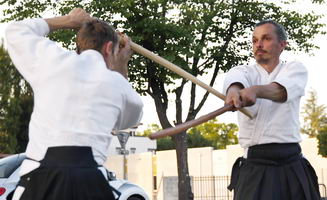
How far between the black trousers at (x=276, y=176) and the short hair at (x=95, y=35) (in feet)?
5.16

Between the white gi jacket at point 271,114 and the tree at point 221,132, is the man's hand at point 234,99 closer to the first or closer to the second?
the white gi jacket at point 271,114

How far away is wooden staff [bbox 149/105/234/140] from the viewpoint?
3.10 m

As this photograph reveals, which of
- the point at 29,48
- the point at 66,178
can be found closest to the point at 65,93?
the point at 29,48

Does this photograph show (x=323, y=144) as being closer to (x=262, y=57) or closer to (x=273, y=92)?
(x=262, y=57)

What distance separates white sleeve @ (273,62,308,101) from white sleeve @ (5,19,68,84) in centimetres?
144

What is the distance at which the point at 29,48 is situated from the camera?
3189mm

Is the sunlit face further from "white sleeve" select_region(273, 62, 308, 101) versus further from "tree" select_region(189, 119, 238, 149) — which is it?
"tree" select_region(189, 119, 238, 149)

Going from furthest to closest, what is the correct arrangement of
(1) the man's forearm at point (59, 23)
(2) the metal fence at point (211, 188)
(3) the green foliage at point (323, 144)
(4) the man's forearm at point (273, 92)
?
(2) the metal fence at point (211, 188) → (3) the green foliage at point (323, 144) → (4) the man's forearm at point (273, 92) → (1) the man's forearm at point (59, 23)

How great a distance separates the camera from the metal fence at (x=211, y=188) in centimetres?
3262

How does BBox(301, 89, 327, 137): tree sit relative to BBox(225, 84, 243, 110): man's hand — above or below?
above

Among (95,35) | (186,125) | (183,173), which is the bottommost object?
(183,173)

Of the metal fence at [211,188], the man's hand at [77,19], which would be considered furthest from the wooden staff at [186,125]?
the metal fence at [211,188]

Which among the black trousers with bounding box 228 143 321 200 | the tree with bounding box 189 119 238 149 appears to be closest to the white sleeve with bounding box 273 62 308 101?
the black trousers with bounding box 228 143 321 200

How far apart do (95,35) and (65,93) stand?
346 mm
